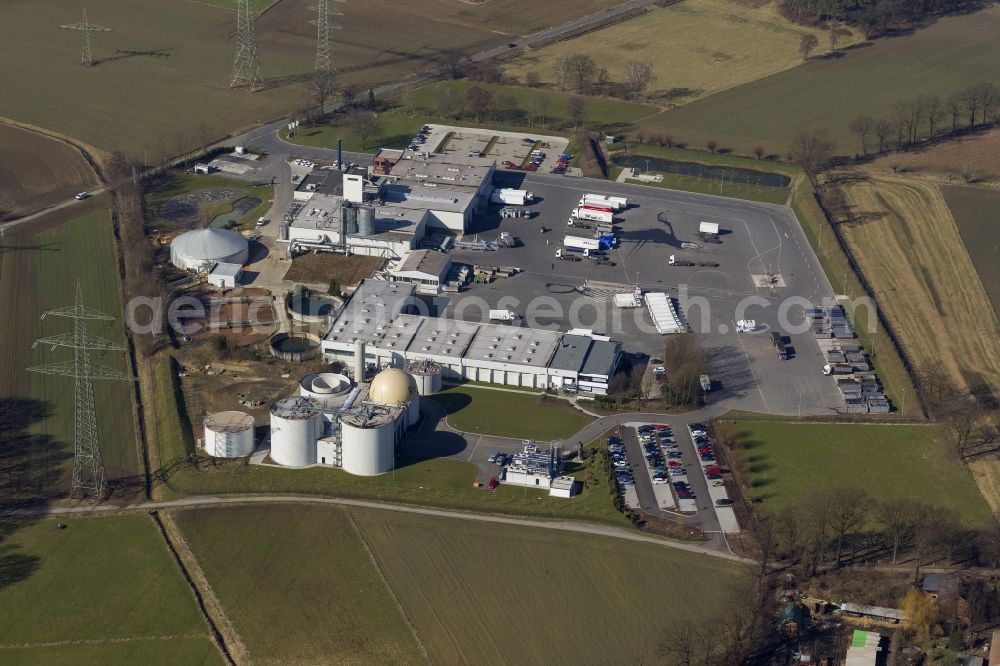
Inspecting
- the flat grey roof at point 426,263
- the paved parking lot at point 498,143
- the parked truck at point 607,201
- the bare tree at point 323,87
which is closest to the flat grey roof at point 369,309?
the flat grey roof at point 426,263

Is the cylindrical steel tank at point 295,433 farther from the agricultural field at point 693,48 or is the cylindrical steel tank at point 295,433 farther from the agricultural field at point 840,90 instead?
the agricultural field at point 693,48

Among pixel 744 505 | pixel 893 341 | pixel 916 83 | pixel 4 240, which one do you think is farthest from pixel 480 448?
pixel 916 83

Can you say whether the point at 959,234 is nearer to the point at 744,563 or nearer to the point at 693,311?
the point at 693,311

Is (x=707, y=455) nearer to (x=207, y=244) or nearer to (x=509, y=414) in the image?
(x=509, y=414)

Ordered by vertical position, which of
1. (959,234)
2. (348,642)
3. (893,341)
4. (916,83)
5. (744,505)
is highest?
(916,83)

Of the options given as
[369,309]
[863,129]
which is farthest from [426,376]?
[863,129]

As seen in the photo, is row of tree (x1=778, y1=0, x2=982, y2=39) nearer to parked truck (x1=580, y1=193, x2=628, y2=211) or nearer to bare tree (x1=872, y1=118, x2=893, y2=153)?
bare tree (x1=872, y1=118, x2=893, y2=153)
